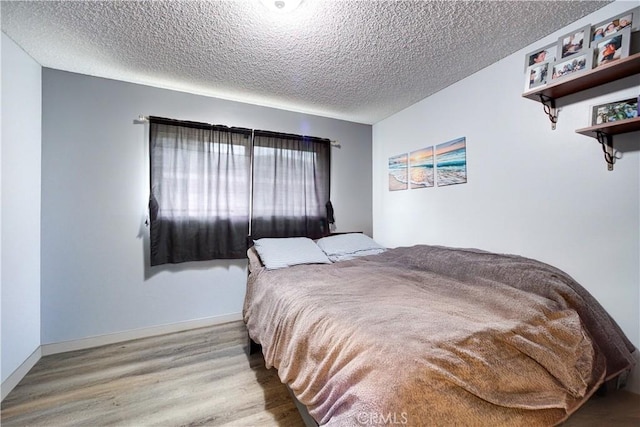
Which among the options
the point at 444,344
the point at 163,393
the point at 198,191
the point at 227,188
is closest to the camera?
the point at 444,344

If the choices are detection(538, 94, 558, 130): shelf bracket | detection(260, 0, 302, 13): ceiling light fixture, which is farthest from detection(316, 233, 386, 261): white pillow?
detection(260, 0, 302, 13): ceiling light fixture

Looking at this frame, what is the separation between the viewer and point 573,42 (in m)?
1.60

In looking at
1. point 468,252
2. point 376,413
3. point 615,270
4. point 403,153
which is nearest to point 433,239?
point 468,252

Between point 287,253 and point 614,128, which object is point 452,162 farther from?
point 287,253

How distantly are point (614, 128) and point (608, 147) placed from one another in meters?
0.14

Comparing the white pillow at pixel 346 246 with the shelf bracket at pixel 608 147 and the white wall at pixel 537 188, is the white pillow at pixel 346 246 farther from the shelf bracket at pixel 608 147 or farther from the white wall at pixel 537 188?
the shelf bracket at pixel 608 147

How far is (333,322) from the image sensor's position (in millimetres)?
1125

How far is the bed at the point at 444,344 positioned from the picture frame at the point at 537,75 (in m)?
1.18

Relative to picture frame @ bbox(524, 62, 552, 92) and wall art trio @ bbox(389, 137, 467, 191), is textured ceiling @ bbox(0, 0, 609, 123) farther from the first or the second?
wall art trio @ bbox(389, 137, 467, 191)

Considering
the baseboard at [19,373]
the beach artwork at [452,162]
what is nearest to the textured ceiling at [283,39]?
the beach artwork at [452,162]

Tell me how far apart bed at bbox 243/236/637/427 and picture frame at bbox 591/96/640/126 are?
3.05ft

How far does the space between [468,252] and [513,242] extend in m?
0.34

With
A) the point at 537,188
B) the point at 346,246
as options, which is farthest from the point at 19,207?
the point at 537,188

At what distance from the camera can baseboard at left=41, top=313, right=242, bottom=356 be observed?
7.20ft
